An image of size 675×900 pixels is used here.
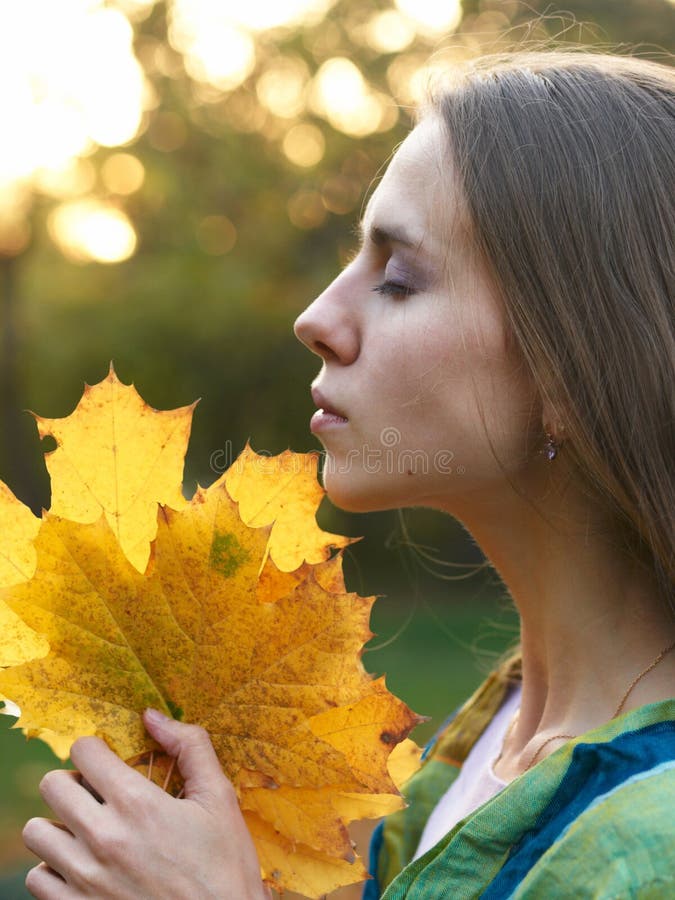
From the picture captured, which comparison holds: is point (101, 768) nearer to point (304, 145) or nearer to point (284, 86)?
point (304, 145)

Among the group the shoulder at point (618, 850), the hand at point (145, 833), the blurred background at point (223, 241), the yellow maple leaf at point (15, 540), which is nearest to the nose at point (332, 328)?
the yellow maple leaf at point (15, 540)

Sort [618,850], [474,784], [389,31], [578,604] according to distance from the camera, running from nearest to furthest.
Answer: [618,850] → [578,604] → [474,784] → [389,31]

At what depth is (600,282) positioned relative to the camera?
1297mm

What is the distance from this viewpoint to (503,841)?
1148 mm

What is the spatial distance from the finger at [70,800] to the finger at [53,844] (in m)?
0.01

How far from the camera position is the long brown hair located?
1.29m

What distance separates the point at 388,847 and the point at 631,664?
0.57 metres

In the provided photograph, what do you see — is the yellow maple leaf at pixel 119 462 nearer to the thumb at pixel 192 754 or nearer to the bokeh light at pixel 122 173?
the thumb at pixel 192 754

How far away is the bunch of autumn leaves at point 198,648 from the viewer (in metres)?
1.09

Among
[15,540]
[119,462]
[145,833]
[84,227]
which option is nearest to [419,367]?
[119,462]

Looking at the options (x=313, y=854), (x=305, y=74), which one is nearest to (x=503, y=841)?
(x=313, y=854)

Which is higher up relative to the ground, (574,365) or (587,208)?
(587,208)

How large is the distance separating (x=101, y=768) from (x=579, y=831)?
0.52m

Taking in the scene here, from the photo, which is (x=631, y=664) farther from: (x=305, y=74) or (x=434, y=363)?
(x=305, y=74)
